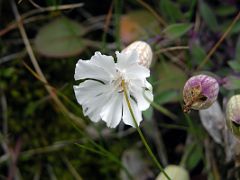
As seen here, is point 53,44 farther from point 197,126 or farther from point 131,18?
point 197,126

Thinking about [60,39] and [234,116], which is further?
[60,39]

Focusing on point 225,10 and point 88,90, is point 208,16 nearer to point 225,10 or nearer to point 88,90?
point 225,10

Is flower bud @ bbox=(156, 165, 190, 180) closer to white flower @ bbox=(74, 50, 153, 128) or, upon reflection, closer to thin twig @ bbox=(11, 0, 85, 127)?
white flower @ bbox=(74, 50, 153, 128)

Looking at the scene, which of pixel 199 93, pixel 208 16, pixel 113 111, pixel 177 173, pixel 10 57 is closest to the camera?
pixel 199 93

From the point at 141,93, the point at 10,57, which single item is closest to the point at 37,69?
the point at 10,57

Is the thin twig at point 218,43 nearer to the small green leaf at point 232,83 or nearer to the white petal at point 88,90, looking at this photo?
the small green leaf at point 232,83

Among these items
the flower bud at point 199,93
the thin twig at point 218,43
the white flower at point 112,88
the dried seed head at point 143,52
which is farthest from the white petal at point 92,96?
the thin twig at point 218,43
